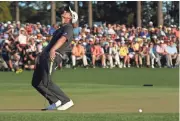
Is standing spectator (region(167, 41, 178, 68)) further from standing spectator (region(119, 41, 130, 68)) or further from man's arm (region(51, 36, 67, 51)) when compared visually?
man's arm (region(51, 36, 67, 51))

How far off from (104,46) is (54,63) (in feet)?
61.1

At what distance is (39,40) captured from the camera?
25.6 m

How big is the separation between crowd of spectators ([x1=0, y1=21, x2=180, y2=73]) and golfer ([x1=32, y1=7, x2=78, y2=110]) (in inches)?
583

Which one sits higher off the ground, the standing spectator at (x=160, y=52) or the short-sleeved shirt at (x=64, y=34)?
the short-sleeved shirt at (x=64, y=34)

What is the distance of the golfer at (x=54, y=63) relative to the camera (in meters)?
9.34

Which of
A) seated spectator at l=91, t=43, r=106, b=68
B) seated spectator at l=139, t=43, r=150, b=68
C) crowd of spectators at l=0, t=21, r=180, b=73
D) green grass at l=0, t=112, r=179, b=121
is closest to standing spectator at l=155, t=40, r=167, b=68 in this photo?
crowd of spectators at l=0, t=21, r=180, b=73

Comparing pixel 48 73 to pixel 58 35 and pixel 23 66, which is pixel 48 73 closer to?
pixel 58 35

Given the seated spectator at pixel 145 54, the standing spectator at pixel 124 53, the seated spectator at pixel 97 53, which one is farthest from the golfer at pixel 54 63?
the seated spectator at pixel 145 54

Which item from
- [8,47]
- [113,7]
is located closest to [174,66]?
[8,47]

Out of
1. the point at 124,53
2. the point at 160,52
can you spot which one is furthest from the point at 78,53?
the point at 160,52

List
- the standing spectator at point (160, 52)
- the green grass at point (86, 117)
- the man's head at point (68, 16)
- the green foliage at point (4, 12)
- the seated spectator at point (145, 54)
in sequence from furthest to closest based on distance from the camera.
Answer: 1. the green foliage at point (4, 12)
2. the standing spectator at point (160, 52)
3. the seated spectator at point (145, 54)
4. the man's head at point (68, 16)
5. the green grass at point (86, 117)

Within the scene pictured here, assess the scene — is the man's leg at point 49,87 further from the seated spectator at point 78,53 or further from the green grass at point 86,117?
Result: the seated spectator at point 78,53

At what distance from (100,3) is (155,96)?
62.6 metres

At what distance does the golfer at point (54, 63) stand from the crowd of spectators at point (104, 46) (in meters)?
14.8
